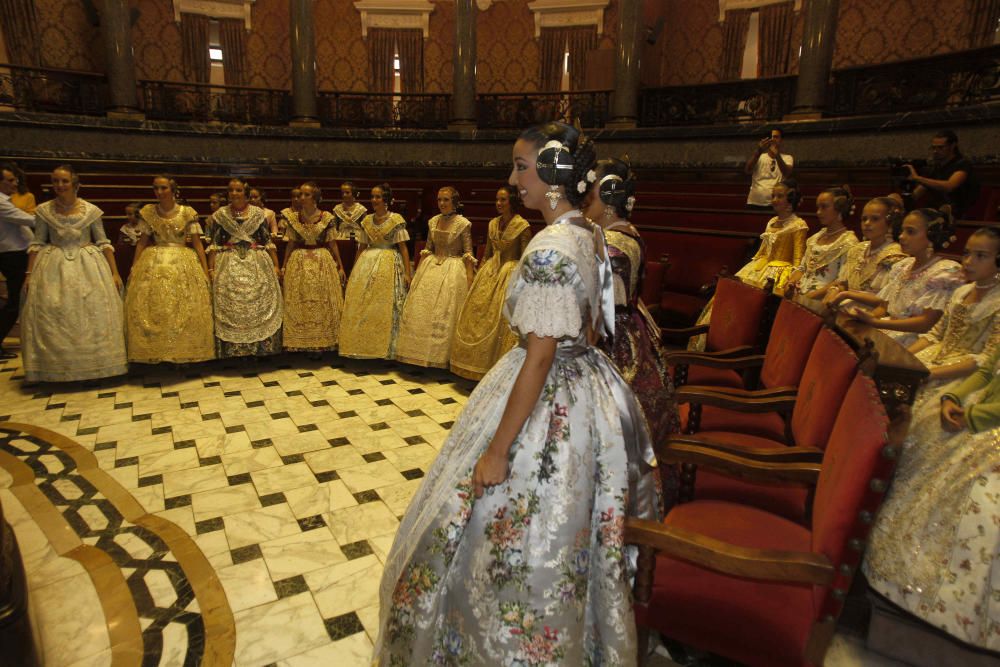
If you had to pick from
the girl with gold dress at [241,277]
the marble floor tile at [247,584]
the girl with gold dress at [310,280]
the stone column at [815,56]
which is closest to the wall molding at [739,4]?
the stone column at [815,56]

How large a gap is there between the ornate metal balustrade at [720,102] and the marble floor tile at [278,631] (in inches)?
395

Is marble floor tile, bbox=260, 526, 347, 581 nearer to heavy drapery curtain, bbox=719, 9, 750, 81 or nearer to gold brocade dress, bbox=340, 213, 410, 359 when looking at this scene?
gold brocade dress, bbox=340, 213, 410, 359

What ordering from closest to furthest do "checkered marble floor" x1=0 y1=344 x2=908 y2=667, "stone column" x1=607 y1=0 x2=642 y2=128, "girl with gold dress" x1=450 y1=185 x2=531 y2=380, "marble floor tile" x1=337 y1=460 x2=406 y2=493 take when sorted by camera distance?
"checkered marble floor" x1=0 y1=344 x2=908 y2=667 → "marble floor tile" x1=337 y1=460 x2=406 y2=493 → "girl with gold dress" x1=450 y1=185 x2=531 y2=380 → "stone column" x1=607 y1=0 x2=642 y2=128

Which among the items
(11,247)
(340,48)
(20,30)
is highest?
(340,48)

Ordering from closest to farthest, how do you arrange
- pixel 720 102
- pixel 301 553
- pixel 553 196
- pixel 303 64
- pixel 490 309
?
1. pixel 553 196
2. pixel 301 553
3. pixel 490 309
4. pixel 720 102
5. pixel 303 64

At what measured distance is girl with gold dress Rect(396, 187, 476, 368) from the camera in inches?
203

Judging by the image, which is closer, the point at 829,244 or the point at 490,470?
the point at 490,470

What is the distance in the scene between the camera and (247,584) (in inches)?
94.1

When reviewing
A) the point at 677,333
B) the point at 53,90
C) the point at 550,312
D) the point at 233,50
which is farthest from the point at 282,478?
the point at 233,50

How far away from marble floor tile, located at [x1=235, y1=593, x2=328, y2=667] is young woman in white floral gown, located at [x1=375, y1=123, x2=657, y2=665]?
577mm

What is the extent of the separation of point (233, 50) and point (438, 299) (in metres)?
12.8

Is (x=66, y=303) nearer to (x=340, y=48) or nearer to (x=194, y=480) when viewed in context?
(x=194, y=480)

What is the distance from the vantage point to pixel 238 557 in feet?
8.44

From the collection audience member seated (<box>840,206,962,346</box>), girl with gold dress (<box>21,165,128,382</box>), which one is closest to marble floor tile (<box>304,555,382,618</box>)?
audience member seated (<box>840,206,962,346</box>)
